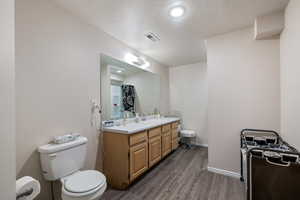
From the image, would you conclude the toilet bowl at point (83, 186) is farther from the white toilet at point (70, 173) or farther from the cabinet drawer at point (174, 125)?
the cabinet drawer at point (174, 125)

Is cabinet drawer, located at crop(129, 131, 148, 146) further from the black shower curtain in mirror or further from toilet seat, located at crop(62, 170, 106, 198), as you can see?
the black shower curtain in mirror

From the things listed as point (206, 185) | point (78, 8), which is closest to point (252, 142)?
point (206, 185)

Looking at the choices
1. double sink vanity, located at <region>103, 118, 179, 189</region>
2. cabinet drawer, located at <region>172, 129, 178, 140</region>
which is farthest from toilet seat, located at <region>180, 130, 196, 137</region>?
double sink vanity, located at <region>103, 118, 179, 189</region>

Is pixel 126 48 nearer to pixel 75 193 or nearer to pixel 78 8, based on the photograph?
pixel 78 8

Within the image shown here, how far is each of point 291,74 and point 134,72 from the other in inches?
97.4

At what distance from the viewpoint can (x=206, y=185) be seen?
2082 mm

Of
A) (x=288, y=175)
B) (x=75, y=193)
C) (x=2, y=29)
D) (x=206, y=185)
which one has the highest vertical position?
(x=2, y=29)

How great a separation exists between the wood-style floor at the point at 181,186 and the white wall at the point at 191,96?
53.5 inches

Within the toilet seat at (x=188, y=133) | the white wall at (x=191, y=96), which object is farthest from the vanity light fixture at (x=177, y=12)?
the toilet seat at (x=188, y=133)

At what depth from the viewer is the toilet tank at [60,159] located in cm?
141

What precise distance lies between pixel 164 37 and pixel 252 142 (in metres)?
2.14

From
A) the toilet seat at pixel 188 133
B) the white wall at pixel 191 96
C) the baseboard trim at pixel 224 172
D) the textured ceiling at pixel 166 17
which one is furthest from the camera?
the white wall at pixel 191 96

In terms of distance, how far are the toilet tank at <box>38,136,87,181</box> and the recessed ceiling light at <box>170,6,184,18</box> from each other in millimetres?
1996

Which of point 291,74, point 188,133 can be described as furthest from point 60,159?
point 188,133
